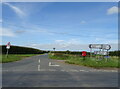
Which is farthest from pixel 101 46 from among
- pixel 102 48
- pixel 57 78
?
pixel 57 78

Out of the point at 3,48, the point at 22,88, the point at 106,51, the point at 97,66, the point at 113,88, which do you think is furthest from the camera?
the point at 3,48

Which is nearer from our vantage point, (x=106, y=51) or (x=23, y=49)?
(x=106, y=51)

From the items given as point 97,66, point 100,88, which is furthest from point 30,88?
point 97,66

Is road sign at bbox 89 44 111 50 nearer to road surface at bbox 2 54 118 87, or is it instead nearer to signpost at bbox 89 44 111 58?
signpost at bbox 89 44 111 58

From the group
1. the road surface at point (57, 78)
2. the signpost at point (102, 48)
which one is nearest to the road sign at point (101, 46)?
the signpost at point (102, 48)

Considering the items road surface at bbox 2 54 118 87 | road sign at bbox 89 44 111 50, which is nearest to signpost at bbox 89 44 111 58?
road sign at bbox 89 44 111 50

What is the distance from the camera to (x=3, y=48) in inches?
1510

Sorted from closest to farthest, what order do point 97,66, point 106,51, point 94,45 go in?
point 97,66 < point 106,51 < point 94,45

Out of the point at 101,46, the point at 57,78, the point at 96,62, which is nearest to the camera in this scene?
the point at 57,78

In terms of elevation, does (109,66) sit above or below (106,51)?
below

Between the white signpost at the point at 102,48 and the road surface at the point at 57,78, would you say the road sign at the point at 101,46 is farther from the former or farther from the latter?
the road surface at the point at 57,78

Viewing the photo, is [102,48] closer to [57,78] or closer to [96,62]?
[96,62]

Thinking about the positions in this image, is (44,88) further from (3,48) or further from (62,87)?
(3,48)

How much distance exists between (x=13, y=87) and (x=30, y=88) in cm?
84
